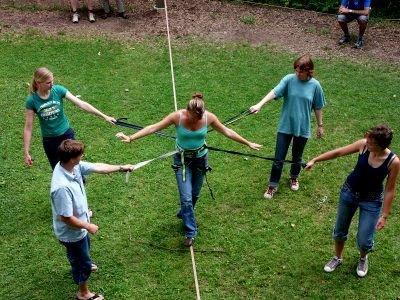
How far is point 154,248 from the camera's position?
570 cm

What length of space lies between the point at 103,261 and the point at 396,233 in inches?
123

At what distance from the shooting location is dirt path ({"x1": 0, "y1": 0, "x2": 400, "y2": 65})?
989cm

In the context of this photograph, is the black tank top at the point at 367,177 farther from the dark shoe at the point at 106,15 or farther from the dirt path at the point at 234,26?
the dark shoe at the point at 106,15

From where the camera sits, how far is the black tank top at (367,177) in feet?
15.1

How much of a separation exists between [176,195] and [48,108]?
6.07ft

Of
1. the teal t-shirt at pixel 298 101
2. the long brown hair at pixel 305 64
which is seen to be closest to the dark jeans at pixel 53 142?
the teal t-shirt at pixel 298 101

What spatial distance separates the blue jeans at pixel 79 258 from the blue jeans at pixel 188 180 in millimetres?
1102

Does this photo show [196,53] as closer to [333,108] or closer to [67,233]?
[333,108]

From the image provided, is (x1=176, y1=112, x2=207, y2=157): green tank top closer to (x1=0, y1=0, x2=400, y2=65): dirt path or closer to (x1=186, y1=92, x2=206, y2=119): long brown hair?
(x1=186, y1=92, x2=206, y2=119): long brown hair

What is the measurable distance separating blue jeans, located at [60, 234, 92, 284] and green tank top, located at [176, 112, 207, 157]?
1288 mm

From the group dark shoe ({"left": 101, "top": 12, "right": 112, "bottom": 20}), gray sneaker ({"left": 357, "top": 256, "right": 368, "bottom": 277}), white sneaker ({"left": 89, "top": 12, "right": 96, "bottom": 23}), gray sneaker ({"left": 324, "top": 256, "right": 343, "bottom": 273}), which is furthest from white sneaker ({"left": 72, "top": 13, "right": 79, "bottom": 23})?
gray sneaker ({"left": 357, "top": 256, "right": 368, "bottom": 277})

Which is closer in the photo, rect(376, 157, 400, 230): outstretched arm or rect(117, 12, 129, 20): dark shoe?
rect(376, 157, 400, 230): outstretched arm

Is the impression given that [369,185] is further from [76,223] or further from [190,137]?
[76,223]

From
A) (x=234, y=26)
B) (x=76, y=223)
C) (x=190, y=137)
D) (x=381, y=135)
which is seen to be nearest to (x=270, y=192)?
(x=190, y=137)
